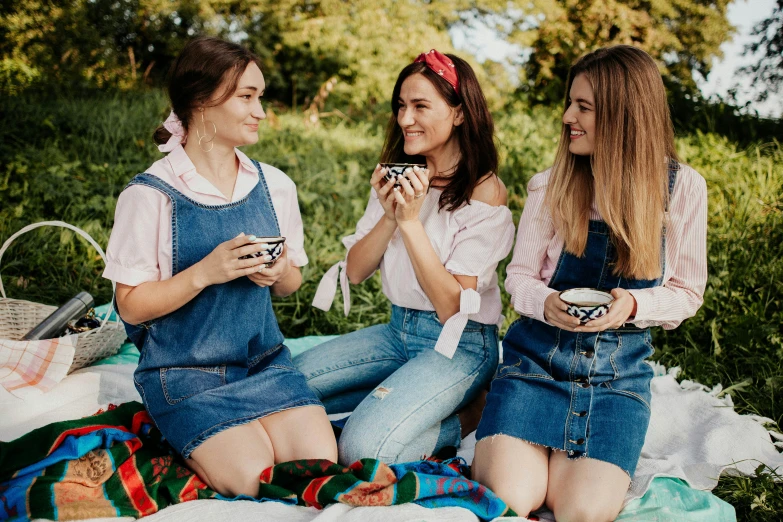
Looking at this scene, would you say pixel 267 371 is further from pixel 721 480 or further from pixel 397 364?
pixel 721 480

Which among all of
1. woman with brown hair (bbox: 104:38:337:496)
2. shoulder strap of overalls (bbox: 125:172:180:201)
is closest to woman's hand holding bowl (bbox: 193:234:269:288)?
woman with brown hair (bbox: 104:38:337:496)

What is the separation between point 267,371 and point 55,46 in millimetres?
6767

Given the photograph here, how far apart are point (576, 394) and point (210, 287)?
1.31 meters

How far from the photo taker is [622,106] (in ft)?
7.98

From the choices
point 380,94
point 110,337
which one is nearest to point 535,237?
point 110,337

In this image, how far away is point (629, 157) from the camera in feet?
8.09

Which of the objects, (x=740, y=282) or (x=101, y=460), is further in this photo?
(x=740, y=282)

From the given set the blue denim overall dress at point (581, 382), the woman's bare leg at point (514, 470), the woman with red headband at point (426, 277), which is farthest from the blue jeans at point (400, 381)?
the woman's bare leg at point (514, 470)

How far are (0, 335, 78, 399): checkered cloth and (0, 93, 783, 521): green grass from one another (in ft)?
4.24

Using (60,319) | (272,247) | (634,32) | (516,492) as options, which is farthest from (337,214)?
(634,32)

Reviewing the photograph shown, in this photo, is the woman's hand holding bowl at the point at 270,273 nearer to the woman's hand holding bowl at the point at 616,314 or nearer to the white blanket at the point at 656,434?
the white blanket at the point at 656,434

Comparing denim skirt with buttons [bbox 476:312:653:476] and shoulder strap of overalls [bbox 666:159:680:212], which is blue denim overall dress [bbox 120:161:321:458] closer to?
denim skirt with buttons [bbox 476:312:653:476]

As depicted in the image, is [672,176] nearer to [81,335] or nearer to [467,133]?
[467,133]

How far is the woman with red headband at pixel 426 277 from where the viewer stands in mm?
2510
